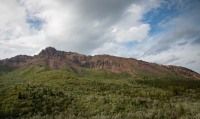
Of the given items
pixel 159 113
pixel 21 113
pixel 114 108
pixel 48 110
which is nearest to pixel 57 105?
pixel 48 110

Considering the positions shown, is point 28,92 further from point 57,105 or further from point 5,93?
point 57,105

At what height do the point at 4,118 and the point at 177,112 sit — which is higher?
the point at 177,112

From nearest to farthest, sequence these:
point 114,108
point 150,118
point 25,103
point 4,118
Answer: point 150,118 < point 4,118 < point 114,108 < point 25,103

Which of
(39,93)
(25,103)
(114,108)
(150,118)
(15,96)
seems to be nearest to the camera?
(150,118)

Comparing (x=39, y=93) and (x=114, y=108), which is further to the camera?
(x=39, y=93)

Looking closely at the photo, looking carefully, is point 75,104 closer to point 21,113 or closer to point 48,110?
point 48,110

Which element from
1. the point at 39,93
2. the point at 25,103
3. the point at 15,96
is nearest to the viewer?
the point at 25,103

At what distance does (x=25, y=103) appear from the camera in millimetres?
69500

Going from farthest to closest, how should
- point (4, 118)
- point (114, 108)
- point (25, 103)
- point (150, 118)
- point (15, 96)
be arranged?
point (15, 96)
point (25, 103)
point (114, 108)
point (4, 118)
point (150, 118)

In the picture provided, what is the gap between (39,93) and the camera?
81188 mm

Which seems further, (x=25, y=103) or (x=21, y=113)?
(x=25, y=103)

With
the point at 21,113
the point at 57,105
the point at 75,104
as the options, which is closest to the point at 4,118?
the point at 21,113

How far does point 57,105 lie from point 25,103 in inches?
351

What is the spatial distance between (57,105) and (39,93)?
13.0 meters
